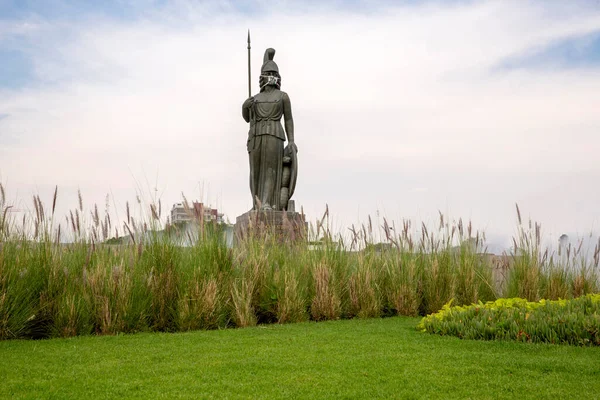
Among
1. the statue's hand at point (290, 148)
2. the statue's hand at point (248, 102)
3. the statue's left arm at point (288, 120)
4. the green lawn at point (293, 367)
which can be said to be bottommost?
the green lawn at point (293, 367)

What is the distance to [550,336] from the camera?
16.0 ft

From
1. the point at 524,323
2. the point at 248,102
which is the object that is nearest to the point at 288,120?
the point at 248,102

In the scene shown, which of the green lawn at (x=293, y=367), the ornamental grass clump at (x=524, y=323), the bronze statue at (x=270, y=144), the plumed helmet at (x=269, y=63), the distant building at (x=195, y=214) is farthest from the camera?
the plumed helmet at (x=269, y=63)

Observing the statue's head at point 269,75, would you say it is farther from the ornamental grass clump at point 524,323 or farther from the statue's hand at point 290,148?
the ornamental grass clump at point 524,323

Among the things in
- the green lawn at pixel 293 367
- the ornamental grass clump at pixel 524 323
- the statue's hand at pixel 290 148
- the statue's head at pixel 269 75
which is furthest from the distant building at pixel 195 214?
the statue's head at pixel 269 75

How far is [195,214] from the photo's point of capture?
21.2ft

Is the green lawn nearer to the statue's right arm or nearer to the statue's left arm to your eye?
the statue's left arm

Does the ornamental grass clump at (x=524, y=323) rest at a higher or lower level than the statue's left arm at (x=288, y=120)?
lower

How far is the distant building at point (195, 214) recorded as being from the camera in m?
6.39

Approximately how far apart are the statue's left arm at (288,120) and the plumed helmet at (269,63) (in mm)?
601

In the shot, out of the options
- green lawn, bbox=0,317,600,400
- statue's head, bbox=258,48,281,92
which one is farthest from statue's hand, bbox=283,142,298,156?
green lawn, bbox=0,317,600,400

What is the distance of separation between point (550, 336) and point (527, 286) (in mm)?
2735

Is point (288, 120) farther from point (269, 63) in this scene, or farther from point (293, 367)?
point (293, 367)

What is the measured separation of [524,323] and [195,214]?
11.5ft
